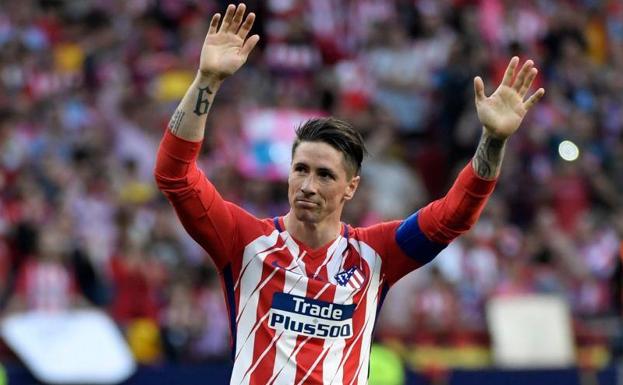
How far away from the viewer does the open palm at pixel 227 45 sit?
5.86m

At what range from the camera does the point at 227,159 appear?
14.2 metres

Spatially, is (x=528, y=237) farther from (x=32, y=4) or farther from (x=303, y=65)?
(x=32, y=4)

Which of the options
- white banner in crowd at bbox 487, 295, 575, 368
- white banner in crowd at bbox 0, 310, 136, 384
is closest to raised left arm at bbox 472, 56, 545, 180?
white banner in crowd at bbox 0, 310, 136, 384

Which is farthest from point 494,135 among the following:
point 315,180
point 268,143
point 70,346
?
point 268,143

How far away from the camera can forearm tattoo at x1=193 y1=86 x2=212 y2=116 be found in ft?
19.3

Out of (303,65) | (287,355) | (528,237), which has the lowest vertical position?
(287,355)

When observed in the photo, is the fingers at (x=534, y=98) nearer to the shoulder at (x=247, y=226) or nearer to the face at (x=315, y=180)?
the face at (x=315, y=180)

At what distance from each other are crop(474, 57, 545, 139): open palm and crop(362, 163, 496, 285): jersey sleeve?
21 centimetres

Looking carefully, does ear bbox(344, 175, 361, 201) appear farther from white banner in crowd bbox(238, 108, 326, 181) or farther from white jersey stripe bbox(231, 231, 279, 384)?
white banner in crowd bbox(238, 108, 326, 181)

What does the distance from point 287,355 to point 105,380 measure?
5728 mm

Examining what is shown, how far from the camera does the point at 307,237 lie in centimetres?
619

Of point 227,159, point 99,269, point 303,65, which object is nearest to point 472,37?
point 303,65

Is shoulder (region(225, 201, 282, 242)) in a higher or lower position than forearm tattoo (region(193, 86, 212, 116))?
lower

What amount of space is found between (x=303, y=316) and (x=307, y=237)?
35 centimetres
